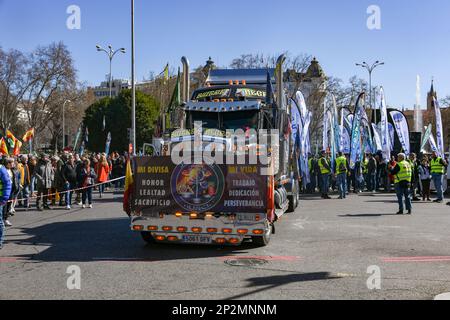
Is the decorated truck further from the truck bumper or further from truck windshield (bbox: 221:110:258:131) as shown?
truck windshield (bbox: 221:110:258:131)

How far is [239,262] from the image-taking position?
7.69 m

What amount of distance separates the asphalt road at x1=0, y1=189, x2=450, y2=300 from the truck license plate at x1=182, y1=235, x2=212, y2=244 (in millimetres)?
237

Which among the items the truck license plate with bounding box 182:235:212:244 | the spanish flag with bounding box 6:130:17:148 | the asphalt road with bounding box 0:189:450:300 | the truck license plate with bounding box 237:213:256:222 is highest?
the spanish flag with bounding box 6:130:17:148

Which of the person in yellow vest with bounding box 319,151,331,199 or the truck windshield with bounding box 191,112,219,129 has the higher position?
the truck windshield with bounding box 191,112,219,129

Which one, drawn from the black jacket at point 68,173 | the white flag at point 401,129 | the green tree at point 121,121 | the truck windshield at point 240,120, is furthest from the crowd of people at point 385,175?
the green tree at point 121,121

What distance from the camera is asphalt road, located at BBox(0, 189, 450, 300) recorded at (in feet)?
19.5

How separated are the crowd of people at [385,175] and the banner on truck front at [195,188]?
24.2 feet

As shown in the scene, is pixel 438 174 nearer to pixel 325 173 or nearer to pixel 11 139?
pixel 325 173

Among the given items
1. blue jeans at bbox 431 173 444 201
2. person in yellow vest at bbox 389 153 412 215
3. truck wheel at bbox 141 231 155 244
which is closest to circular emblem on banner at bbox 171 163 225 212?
truck wheel at bbox 141 231 155 244

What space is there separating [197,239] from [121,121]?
40213 millimetres

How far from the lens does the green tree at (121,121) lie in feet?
154

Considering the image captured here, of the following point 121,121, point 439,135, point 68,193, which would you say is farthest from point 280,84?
point 121,121
